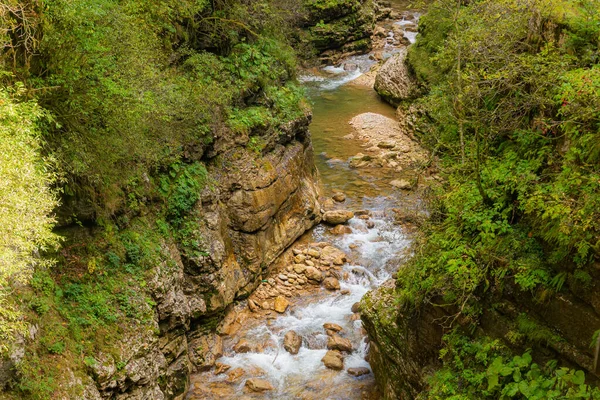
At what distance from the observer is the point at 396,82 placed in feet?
80.9

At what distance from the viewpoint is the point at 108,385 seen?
7438 mm

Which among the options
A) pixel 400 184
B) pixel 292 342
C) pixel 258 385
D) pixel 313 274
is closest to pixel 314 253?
pixel 313 274

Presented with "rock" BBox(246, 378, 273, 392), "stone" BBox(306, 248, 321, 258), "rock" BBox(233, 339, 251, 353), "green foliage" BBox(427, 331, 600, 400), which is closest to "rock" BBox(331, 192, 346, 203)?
"stone" BBox(306, 248, 321, 258)

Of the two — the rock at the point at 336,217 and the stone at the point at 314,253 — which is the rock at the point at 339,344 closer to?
the stone at the point at 314,253

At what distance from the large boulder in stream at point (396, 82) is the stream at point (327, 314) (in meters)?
5.17

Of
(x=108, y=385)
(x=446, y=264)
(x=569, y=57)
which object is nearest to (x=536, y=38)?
(x=569, y=57)

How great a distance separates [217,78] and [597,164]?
9.70 m

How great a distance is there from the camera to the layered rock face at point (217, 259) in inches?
322

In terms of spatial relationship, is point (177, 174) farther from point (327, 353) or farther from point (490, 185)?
point (490, 185)

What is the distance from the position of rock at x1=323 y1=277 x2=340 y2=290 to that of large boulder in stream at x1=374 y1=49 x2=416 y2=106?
543 inches

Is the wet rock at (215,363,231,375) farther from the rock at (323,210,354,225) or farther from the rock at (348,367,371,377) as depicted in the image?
the rock at (323,210,354,225)

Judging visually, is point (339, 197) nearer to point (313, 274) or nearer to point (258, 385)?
point (313, 274)

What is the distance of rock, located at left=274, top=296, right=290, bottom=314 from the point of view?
39.7 feet

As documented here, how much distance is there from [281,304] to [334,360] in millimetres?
2319
